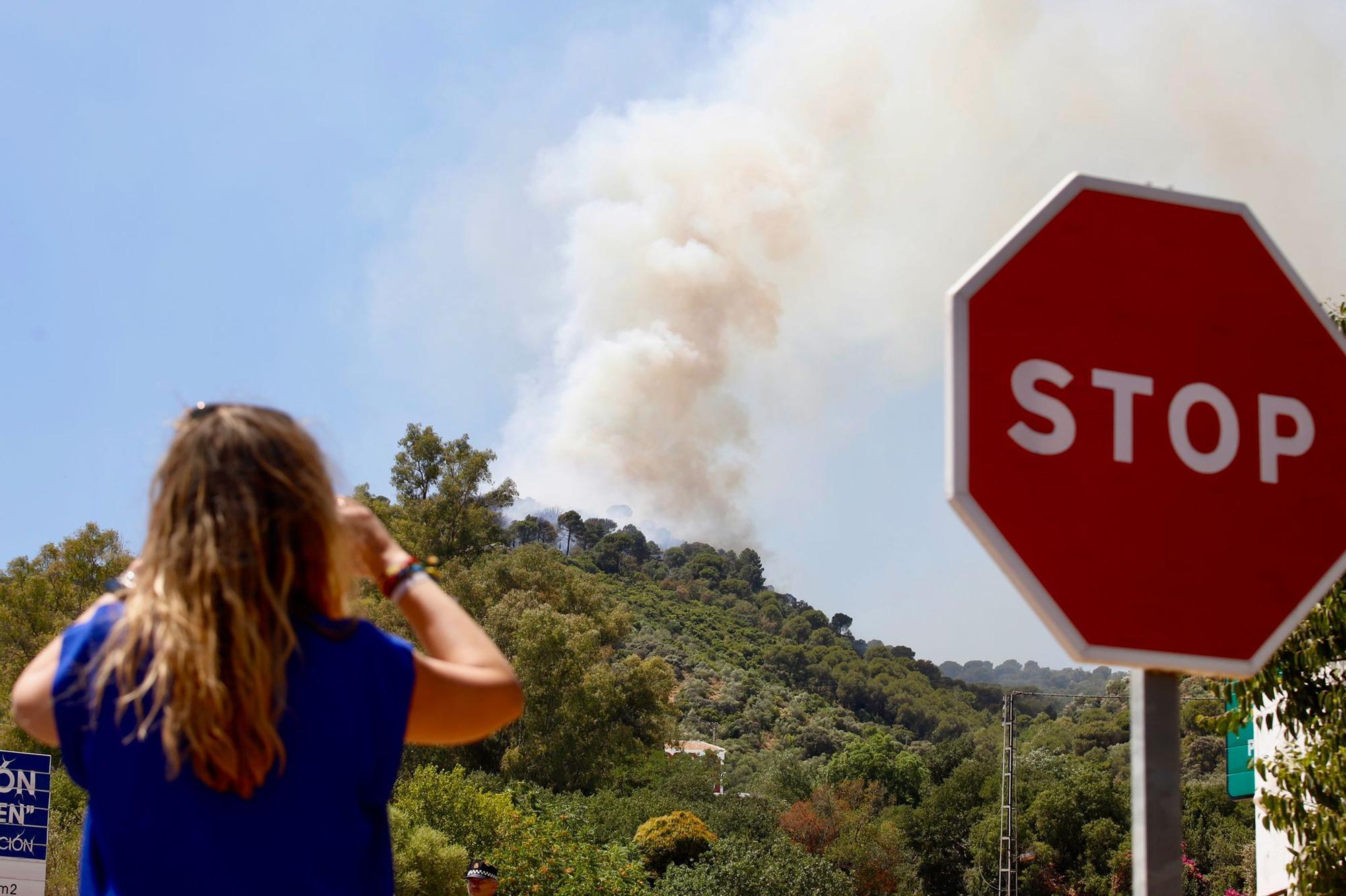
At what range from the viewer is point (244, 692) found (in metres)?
1.46

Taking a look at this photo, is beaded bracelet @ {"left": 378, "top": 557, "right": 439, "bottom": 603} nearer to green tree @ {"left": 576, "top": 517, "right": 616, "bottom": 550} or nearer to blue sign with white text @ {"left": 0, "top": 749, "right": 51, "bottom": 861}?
blue sign with white text @ {"left": 0, "top": 749, "right": 51, "bottom": 861}

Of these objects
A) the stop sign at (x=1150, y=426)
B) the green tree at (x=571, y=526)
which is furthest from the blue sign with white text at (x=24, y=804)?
the green tree at (x=571, y=526)

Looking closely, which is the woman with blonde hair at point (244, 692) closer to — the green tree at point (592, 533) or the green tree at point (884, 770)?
the green tree at point (884, 770)

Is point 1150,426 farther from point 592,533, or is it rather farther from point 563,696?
point 592,533

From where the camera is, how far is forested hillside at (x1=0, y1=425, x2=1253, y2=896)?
92.0 ft

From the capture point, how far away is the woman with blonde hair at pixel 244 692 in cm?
147

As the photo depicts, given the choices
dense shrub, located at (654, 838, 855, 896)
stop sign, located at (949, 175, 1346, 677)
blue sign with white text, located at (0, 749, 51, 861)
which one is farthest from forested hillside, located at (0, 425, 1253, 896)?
blue sign with white text, located at (0, 749, 51, 861)

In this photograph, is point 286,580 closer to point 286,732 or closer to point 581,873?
point 286,732

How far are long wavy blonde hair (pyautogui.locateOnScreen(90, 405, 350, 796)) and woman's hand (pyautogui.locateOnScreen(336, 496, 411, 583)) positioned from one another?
0.07 meters

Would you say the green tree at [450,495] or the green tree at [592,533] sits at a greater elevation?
the green tree at [592,533]

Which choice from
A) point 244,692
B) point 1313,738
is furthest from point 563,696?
point 244,692

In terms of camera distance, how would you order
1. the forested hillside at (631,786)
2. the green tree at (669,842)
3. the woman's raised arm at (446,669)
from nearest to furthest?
1. the woman's raised arm at (446,669)
2. the forested hillside at (631,786)
3. the green tree at (669,842)

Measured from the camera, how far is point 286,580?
1536 millimetres

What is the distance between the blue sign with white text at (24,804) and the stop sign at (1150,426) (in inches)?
508
